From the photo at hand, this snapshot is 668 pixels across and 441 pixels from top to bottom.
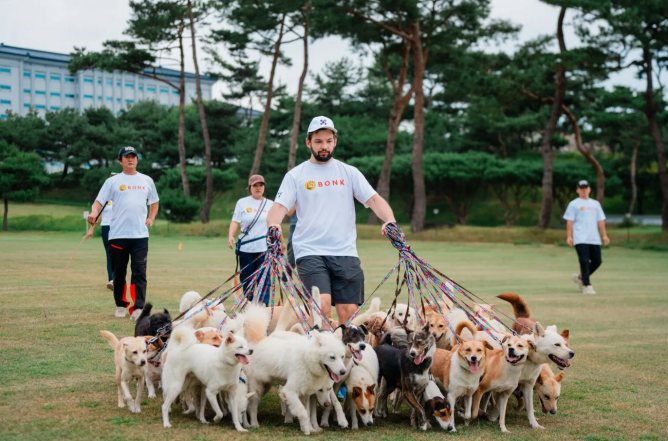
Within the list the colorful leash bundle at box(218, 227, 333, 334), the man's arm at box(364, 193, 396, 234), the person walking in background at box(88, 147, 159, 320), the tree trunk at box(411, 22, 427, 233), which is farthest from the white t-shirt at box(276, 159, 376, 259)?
the tree trunk at box(411, 22, 427, 233)

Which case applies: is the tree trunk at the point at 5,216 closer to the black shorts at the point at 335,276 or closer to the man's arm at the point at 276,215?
the man's arm at the point at 276,215

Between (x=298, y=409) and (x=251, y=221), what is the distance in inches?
220

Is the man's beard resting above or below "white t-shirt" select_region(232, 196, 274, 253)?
above

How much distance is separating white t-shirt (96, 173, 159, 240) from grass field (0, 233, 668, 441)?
125 centimetres

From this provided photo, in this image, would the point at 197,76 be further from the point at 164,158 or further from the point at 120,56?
the point at 164,158

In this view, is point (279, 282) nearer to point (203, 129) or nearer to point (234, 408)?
point (234, 408)

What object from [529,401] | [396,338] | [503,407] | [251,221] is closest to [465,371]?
[503,407]

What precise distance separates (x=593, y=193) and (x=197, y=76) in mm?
28236

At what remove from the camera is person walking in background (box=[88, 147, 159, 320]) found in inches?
400

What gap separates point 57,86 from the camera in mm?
70688

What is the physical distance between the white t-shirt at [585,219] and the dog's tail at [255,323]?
10179 millimetres

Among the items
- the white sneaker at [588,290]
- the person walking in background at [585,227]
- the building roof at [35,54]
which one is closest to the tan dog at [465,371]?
the person walking in background at [585,227]

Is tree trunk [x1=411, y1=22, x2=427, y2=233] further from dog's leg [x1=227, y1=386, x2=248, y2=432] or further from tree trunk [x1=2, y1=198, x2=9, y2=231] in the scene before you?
dog's leg [x1=227, y1=386, x2=248, y2=432]

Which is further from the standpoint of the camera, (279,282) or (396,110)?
(396,110)
